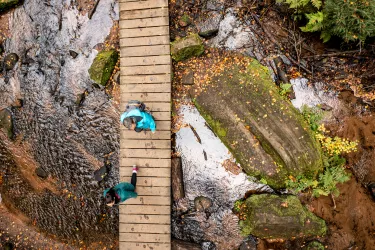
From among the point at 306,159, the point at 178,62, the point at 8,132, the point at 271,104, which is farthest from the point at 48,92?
the point at 306,159

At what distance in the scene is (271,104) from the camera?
7.21 m

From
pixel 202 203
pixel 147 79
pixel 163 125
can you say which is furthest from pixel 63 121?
pixel 202 203

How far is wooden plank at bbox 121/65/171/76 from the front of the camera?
738 cm

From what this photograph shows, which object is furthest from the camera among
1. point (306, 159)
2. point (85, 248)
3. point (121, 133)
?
point (85, 248)

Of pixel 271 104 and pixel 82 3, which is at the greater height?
pixel 82 3

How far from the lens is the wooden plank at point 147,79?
739 cm

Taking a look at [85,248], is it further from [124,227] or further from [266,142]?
[266,142]

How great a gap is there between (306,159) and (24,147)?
908 centimetres

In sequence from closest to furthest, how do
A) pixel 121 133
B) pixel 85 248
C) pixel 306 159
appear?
pixel 306 159 → pixel 121 133 → pixel 85 248

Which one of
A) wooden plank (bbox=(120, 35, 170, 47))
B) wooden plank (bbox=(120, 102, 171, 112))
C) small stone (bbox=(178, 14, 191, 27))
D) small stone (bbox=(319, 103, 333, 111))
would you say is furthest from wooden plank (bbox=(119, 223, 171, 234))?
small stone (bbox=(178, 14, 191, 27))

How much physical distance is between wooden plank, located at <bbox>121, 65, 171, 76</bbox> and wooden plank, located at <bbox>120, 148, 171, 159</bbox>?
2.32 metres

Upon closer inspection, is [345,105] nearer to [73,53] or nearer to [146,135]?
[146,135]

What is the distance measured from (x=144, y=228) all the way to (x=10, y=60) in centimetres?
719

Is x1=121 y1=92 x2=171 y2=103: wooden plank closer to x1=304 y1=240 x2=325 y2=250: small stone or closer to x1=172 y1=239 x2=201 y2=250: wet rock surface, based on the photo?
x1=172 y1=239 x2=201 y2=250: wet rock surface
